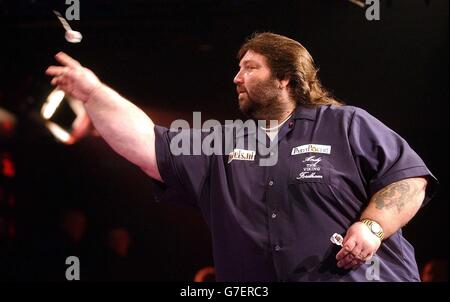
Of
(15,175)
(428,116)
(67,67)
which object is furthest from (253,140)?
(15,175)

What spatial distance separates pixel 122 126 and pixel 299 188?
0.76 metres

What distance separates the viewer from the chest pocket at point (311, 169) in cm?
236

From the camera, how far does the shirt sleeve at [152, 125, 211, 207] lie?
98.8 inches

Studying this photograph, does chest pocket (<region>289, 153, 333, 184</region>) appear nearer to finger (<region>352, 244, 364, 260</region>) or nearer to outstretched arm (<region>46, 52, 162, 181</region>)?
finger (<region>352, 244, 364, 260</region>)

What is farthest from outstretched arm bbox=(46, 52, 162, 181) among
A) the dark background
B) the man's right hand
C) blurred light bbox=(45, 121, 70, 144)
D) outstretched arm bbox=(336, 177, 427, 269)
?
blurred light bbox=(45, 121, 70, 144)

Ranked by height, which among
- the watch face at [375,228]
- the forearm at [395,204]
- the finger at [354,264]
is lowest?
the finger at [354,264]

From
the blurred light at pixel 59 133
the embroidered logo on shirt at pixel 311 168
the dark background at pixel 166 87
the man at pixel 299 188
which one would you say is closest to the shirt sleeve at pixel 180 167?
the man at pixel 299 188

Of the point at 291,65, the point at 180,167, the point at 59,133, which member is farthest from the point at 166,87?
the point at 180,167

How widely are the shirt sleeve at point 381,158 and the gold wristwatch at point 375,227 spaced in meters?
0.16

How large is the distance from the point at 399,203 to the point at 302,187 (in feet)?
1.23

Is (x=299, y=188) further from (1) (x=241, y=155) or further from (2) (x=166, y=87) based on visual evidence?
(2) (x=166, y=87)

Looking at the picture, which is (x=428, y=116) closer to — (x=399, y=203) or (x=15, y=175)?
(x=399, y=203)

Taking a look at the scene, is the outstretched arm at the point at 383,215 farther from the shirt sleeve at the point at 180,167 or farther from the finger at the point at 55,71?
the finger at the point at 55,71

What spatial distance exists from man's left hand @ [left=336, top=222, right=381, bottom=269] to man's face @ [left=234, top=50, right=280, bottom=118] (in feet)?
2.69
